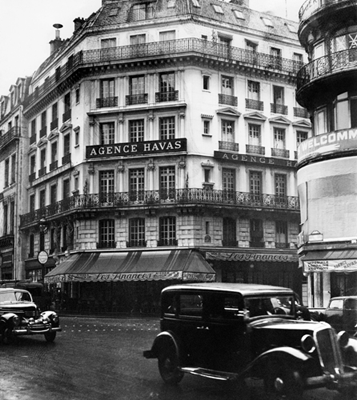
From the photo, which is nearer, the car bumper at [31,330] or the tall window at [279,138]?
the car bumper at [31,330]

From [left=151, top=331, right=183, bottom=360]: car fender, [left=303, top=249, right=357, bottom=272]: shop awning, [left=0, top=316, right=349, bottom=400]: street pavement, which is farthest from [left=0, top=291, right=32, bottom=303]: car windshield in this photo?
[left=303, top=249, right=357, bottom=272]: shop awning

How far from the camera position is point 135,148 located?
126ft

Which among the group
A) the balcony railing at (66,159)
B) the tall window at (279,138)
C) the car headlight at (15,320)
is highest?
the tall window at (279,138)

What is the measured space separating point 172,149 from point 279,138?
296 inches

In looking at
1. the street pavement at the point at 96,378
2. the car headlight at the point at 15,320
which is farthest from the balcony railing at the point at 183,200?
the street pavement at the point at 96,378

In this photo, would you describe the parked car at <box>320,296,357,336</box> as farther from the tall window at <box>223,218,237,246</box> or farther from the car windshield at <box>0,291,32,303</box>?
the tall window at <box>223,218,237,246</box>

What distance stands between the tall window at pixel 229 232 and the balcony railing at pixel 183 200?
1.11m

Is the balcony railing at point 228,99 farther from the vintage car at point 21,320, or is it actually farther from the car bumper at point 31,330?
the car bumper at point 31,330

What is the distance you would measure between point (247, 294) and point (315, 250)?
1393cm

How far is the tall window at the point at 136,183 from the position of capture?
37969mm

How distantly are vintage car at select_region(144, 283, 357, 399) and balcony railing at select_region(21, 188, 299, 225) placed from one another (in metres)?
25.2

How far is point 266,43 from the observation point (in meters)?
40.8

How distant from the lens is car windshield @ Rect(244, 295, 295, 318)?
10000mm

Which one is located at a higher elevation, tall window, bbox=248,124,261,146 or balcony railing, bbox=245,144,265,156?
tall window, bbox=248,124,261,146
